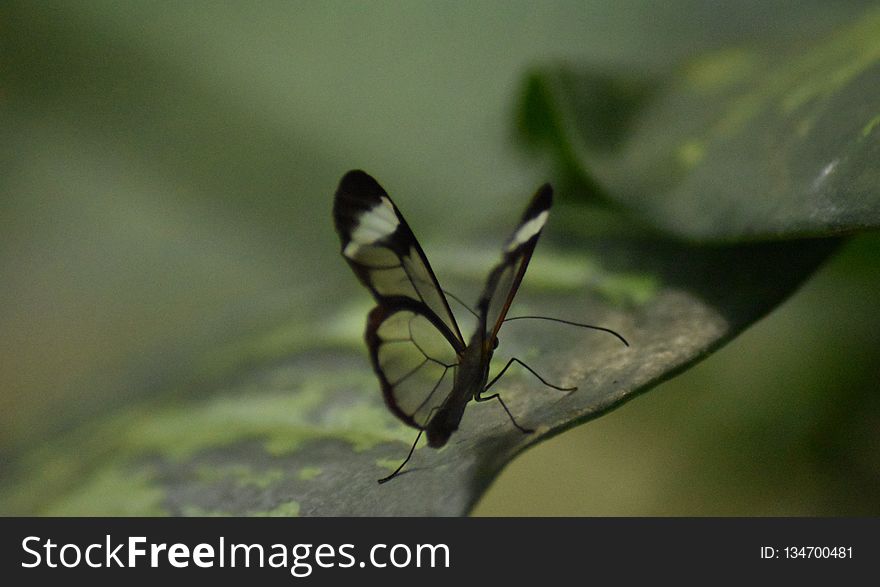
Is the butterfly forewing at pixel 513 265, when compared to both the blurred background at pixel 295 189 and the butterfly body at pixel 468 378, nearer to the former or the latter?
the butterfly body at pixel 468 378

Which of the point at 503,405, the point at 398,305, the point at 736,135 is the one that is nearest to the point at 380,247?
the point at 398,305

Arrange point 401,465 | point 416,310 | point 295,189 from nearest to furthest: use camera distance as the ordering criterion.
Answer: point 401,465, point 416,310, point 295,189

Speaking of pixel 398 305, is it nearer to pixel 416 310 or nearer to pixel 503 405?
pixel 416 310

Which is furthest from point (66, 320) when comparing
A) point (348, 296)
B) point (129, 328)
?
point (348, 296)

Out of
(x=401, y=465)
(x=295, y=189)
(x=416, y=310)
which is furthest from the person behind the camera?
(x=295, y=189)

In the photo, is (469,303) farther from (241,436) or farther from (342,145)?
(342,145)

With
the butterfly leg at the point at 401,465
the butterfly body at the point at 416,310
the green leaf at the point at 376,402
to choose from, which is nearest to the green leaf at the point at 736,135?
the green leaf at the point at 376,402
